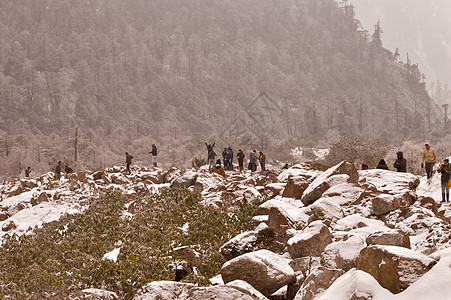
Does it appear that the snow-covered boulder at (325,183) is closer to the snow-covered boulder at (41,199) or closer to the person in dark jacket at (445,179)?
the person in dark jacket at (445,179)

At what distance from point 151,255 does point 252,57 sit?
105 metres

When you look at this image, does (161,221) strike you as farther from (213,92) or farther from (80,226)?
(213,92)

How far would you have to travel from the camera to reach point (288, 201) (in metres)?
9.08

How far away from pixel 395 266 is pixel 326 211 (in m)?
3.08

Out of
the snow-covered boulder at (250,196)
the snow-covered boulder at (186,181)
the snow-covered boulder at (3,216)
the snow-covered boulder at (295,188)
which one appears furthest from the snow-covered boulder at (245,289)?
the snow-covered boulder at (3,216)

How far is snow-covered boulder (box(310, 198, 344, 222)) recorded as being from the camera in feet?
21.7

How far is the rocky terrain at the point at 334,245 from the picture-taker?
3605 millimetres

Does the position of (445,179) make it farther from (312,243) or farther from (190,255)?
(190,255)

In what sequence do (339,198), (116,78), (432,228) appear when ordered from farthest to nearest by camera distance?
(116,78), (339,198), (432,228)

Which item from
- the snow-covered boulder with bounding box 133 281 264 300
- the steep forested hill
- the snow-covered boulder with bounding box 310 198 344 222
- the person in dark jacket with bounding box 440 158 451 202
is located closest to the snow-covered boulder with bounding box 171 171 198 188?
the snow-covered boulder with bounding box 310 198 344 222

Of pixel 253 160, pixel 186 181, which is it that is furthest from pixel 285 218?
pixel 253 160

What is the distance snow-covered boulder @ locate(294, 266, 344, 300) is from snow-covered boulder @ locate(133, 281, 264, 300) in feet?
1.56

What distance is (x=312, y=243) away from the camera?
5391mm

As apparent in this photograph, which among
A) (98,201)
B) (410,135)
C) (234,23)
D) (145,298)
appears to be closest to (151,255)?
(145,298)
